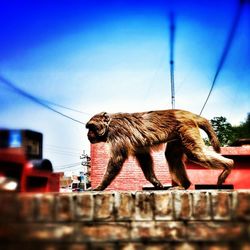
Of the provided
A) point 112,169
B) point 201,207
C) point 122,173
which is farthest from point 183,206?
point 122,173

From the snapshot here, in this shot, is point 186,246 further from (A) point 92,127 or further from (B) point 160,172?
(B) point 160,172

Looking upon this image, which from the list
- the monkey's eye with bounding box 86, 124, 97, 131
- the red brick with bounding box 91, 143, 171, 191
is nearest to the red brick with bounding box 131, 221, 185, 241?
the monkey's eye with bounding box 86, 124, 97, 131

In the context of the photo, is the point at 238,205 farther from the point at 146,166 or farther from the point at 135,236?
the point at 146,166

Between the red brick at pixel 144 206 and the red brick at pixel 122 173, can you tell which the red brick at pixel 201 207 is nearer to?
the red brick at pixel 144 206

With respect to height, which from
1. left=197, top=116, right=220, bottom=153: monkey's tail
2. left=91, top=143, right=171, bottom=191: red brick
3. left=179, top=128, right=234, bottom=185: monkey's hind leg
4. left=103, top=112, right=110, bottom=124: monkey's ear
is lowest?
left=91, top=143, right=171, bottom=191: red brick

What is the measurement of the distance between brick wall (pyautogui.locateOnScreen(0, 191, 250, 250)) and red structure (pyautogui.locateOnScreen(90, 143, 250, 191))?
660 cm

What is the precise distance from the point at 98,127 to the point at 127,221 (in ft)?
7.57

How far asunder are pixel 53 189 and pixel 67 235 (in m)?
0.38

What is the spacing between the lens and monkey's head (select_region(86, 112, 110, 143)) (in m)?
3.92

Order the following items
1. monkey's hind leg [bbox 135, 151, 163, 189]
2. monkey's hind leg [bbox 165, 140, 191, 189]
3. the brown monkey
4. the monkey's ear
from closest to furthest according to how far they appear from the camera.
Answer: the brown monkey
monkey's hind leg [bbox 165, 140, 191, 189]
monkey's hind leg [bbox 135, 151, 163, 189]
the monkey's ear

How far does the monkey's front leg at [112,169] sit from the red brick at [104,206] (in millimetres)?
1711

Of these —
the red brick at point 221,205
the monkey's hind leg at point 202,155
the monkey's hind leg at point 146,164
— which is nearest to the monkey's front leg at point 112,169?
the monkey's hind leg at point 146,164

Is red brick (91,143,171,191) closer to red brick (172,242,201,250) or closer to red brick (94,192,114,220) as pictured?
red brick (94,192,114,220)

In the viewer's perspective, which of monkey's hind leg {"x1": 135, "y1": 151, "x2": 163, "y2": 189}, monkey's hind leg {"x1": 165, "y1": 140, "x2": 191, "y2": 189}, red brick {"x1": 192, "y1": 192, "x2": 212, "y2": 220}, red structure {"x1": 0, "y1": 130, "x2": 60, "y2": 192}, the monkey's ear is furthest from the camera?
the monkey's ear
